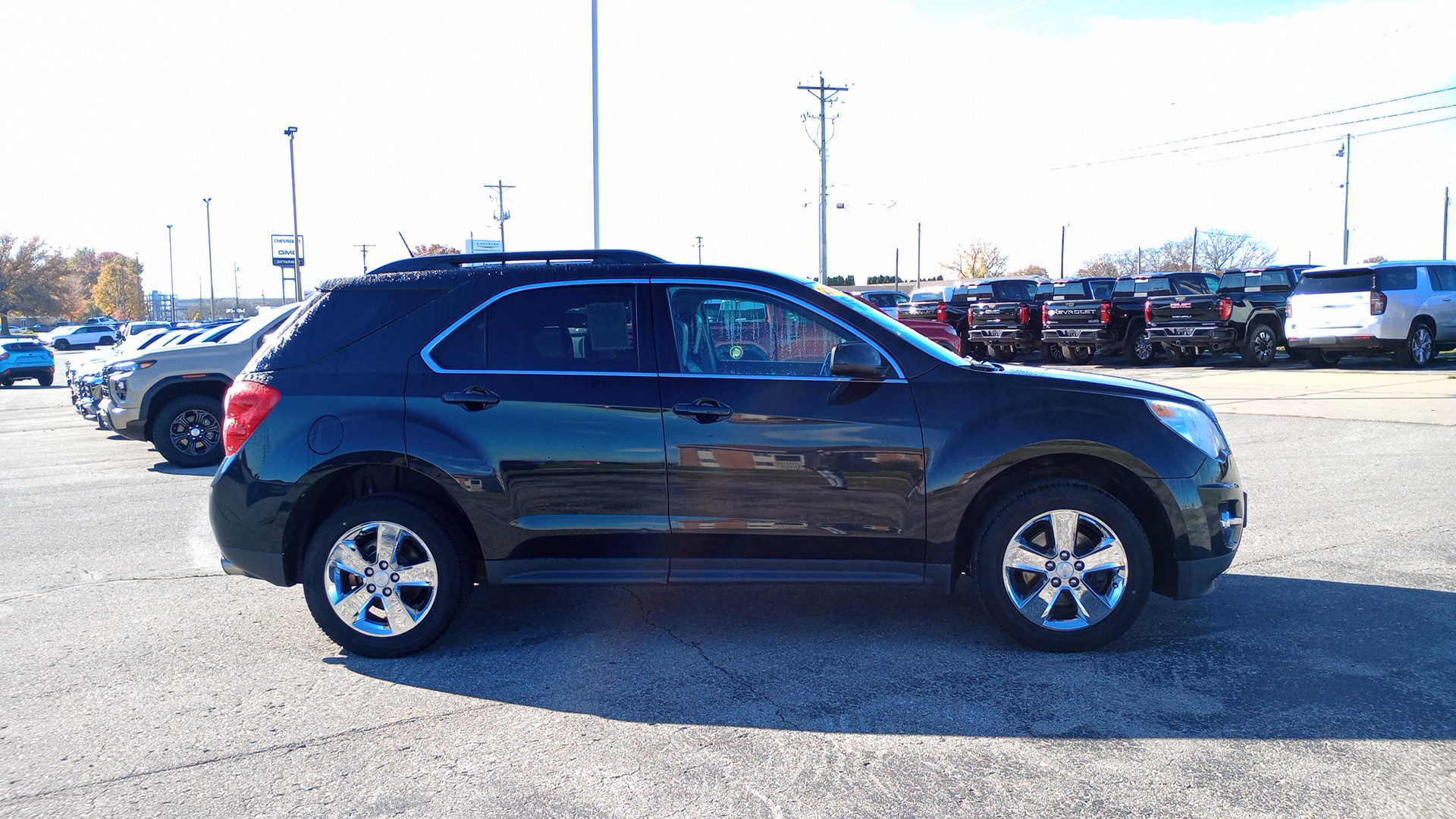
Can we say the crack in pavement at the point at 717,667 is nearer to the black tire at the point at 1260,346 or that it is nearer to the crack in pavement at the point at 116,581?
the crack in pavement at the point at 116,581

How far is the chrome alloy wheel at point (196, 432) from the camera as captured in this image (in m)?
11.2

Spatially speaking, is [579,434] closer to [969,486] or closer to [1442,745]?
[969,486]

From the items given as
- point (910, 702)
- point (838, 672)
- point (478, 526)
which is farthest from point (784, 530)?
point (478, 526)

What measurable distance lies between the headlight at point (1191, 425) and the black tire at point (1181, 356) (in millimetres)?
18658

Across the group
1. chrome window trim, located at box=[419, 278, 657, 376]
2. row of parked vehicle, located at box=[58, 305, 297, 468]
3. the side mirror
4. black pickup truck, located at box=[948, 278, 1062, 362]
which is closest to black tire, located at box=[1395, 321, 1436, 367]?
black pickup truck, located at box=[948, 278, 1062, 362]

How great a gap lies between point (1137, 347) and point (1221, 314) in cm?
220

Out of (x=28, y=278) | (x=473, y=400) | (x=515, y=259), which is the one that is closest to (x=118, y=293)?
(x=28, y=278)

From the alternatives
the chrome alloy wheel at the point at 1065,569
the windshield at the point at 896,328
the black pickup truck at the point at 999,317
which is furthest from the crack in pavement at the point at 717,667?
the black pickup truck at the point at 999,317

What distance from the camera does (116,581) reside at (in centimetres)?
606

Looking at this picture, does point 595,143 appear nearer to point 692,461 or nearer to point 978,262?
point 692,461

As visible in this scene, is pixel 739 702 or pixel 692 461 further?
pixel 692 461

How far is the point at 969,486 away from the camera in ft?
14.5

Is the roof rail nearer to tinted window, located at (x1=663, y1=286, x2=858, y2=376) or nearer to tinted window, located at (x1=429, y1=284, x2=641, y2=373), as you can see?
tinted window, located at (x1=429, y1=284, x2=641, y2=373)

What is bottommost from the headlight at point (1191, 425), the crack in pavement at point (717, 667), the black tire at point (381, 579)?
the crack in pavement at point (717, 667)
